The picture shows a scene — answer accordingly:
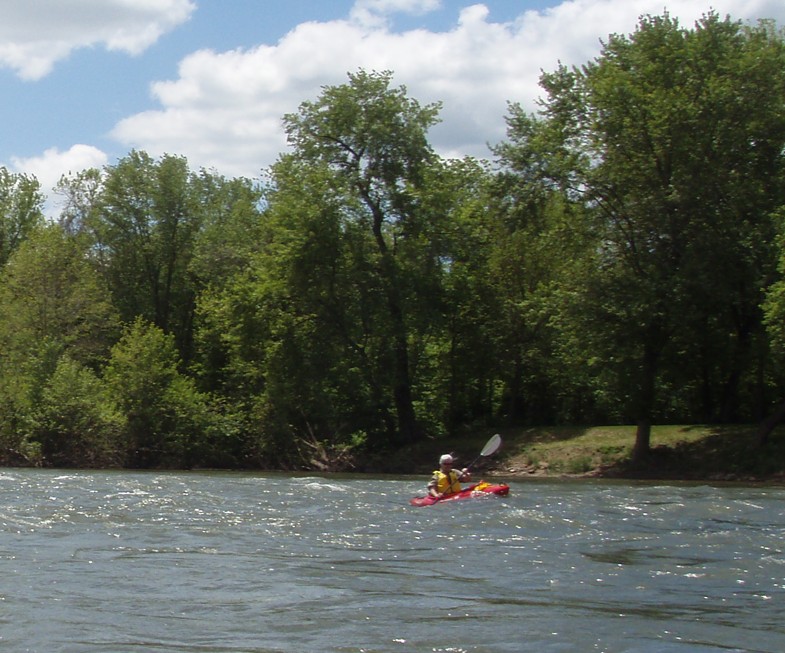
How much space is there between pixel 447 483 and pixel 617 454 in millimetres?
14273

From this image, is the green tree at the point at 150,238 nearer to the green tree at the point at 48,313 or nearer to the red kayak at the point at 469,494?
the green tree at the point at 48,313

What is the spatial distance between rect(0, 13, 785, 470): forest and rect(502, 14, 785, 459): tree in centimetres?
7

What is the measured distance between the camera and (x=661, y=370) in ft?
116

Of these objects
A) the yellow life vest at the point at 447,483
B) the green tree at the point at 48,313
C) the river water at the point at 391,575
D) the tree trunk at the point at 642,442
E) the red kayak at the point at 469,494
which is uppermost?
the green tree at the point at 48,313

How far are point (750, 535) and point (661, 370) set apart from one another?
19291 millimetres

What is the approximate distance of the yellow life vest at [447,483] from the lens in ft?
70.5

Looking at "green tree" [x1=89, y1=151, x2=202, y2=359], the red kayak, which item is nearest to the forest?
"green tree" [x1=89, y1=151, x2=202, y2=359]

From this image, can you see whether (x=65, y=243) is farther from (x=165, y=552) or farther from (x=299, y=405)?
(x=165, y=552)

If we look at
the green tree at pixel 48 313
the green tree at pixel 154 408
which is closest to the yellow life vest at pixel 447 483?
the green tree at pixel 154 408

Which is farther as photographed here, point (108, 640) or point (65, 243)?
point (65, 243)

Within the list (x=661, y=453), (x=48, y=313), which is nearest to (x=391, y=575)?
(x=661, y=453)

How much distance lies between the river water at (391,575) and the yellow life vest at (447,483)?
677 millimetres

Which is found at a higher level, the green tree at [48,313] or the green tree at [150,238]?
the green tree at [150,238]

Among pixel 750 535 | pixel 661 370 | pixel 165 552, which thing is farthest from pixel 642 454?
pixel 165 552
